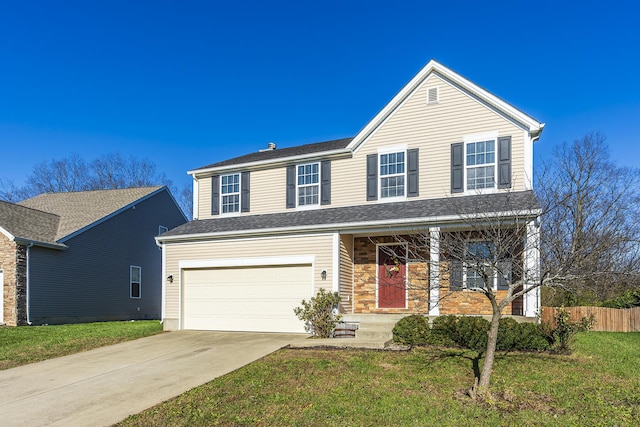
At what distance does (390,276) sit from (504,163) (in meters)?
4.68

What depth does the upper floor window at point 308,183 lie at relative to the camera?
53.1ft

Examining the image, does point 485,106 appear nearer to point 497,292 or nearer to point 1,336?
point 497,292

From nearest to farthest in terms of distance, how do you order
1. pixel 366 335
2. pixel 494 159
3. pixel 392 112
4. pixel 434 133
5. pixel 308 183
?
pixel 366 335 → pixel 494 159 → pixel 434 133 → pixel 392 112 → pixel 308 183

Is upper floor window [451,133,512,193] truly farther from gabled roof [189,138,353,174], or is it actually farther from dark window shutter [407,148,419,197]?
gabled roof [189,138,353,174]

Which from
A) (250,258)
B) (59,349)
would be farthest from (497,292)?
(59,349)

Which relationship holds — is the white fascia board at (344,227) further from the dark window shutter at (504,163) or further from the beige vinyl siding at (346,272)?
the dark window shutter at (504,163)

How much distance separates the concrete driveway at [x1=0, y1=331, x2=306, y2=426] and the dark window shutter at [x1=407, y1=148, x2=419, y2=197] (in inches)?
216

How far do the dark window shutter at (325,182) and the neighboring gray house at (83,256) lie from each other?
35.5ft

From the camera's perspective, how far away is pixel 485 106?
13.9 metres

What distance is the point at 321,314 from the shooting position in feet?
42.8

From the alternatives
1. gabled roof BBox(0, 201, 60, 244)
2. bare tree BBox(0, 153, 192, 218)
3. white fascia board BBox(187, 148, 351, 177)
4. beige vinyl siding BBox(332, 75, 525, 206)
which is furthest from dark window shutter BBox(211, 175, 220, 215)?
bare tree BBox(0, 153, 192, 218)

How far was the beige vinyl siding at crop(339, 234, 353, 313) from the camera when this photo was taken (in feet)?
45.9

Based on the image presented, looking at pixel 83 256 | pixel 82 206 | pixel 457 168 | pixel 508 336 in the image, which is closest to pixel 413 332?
pixel 508 336

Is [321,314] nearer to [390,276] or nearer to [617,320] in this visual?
[390,276]
